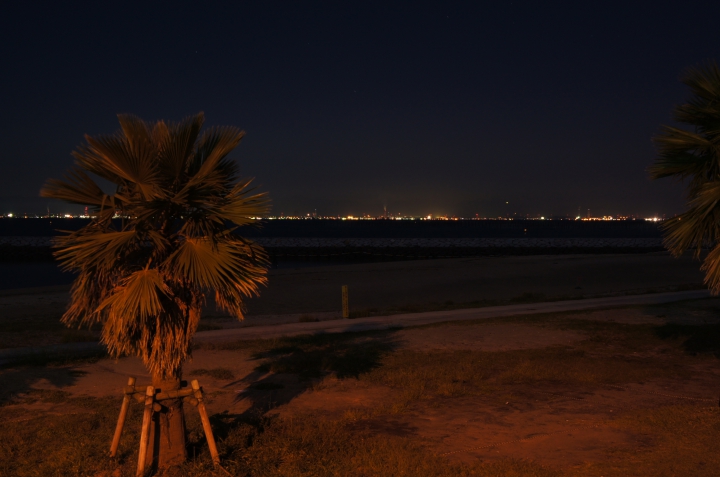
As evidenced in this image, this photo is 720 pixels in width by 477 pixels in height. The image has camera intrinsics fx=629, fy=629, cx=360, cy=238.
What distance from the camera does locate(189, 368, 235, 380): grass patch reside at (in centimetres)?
1070

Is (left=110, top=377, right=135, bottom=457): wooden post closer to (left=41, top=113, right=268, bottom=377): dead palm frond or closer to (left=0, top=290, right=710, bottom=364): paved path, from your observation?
(left=41, top=113, right=268, bottom=377): dead palm frond

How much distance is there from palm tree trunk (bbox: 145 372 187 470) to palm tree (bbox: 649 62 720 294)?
670cm

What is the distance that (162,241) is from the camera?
620 centimetres

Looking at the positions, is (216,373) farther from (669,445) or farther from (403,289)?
(403,289)

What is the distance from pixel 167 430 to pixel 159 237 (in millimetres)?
1978

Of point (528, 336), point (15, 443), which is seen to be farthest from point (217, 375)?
point (528, 336)

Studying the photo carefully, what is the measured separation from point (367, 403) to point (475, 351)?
4400 millimetres

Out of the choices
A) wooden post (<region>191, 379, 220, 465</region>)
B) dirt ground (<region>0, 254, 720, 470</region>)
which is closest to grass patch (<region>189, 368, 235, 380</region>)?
dirt ground (<region>0, 254, 720, 470</region>)

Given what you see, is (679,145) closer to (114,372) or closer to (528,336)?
(528,336)

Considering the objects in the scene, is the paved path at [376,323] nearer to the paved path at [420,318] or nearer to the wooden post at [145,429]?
the paved path at [420,318]

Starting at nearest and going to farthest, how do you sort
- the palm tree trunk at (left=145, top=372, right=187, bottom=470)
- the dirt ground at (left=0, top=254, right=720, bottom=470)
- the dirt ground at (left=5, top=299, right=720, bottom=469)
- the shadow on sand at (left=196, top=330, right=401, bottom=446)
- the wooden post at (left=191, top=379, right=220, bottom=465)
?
the wooden post at (left=191, top=379, right=220, bottom=465) → the palm tree trunk at (left=145, top=372, right=187, bottom=470) → the dirt ground at (left=5, top=299, right=720, bottom=469) → the dirt ground at (left=0, top=254, right=720, bottom=470) → the shadow on sand at (left=196, top=330, right=401, bottom=446)

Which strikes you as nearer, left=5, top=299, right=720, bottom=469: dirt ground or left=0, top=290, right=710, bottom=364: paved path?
left=5, top=299, right=720, bottom=469: dirt ground

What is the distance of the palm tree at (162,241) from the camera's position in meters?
6.01

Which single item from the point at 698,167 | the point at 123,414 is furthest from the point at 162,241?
the point at 698,167
